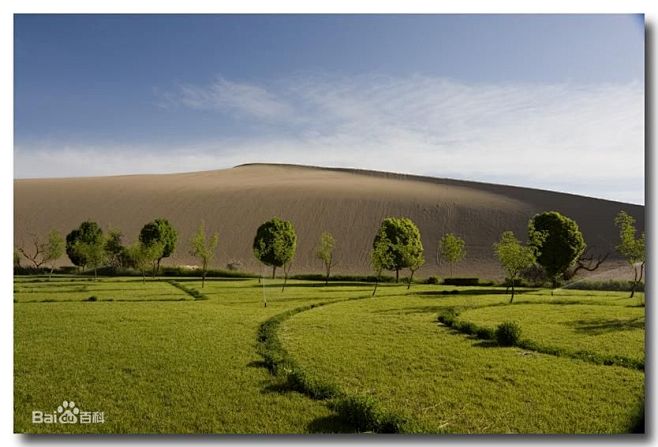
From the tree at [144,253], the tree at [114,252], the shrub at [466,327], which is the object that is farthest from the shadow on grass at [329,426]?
the tree at [114,252]

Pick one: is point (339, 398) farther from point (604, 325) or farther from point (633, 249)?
point (633, 249)

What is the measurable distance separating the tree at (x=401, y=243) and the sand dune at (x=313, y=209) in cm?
1387

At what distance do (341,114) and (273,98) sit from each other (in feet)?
7.69

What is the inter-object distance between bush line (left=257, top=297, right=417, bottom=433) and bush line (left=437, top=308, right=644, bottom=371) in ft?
25.3

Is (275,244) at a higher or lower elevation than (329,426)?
higher

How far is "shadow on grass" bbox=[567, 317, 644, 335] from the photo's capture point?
62.1 feet

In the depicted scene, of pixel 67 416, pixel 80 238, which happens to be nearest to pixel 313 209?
pixel 80 238

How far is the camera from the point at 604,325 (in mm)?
19844

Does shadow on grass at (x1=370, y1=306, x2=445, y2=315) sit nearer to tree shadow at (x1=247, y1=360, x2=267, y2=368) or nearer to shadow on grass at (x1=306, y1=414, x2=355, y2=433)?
tree shadow at (x1=247, y1=360, x2=267, y2=368)

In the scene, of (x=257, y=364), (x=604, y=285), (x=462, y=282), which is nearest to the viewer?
(x=257, y=364)

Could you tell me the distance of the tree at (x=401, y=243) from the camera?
40469mm

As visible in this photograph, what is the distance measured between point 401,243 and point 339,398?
102ft

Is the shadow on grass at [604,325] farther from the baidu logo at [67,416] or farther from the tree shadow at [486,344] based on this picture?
the baidu logo at [67,416]
